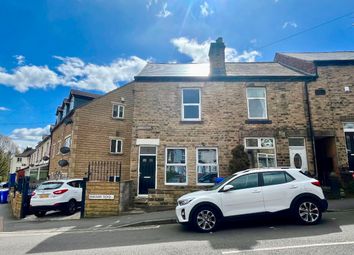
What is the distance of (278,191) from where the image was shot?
699 cm

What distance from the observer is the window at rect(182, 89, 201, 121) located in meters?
13.6

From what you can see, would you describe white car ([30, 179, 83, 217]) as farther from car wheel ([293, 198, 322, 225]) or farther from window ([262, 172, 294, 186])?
car wheel ([293, 198, 322, 225])

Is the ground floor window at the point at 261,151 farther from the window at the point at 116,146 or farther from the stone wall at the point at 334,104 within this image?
the window at the point at 116,146

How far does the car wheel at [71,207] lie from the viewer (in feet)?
38.1

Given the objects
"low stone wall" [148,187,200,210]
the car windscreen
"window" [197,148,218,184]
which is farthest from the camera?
"window" [197,148,218,184]

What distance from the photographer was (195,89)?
13930 millimetres

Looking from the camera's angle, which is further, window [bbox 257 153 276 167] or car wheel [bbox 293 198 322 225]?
window [bbox 257 153 276 167]

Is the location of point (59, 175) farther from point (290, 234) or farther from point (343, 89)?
point (343, 89)

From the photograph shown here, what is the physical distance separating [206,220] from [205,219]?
4cm

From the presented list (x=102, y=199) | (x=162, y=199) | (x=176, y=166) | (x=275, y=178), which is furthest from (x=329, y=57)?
(x=102, y=199)

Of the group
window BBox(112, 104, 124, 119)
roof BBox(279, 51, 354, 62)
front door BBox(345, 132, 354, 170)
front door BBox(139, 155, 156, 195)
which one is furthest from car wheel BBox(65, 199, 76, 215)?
roof BBox(279, 51, 354, 62)

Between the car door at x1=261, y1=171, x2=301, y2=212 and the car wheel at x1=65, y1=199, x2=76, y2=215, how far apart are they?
9.09 m

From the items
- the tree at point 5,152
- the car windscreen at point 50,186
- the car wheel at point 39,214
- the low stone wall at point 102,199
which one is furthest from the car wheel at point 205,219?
the tree at point 5,152

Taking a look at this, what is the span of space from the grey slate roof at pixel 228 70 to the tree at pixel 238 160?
426 cm
